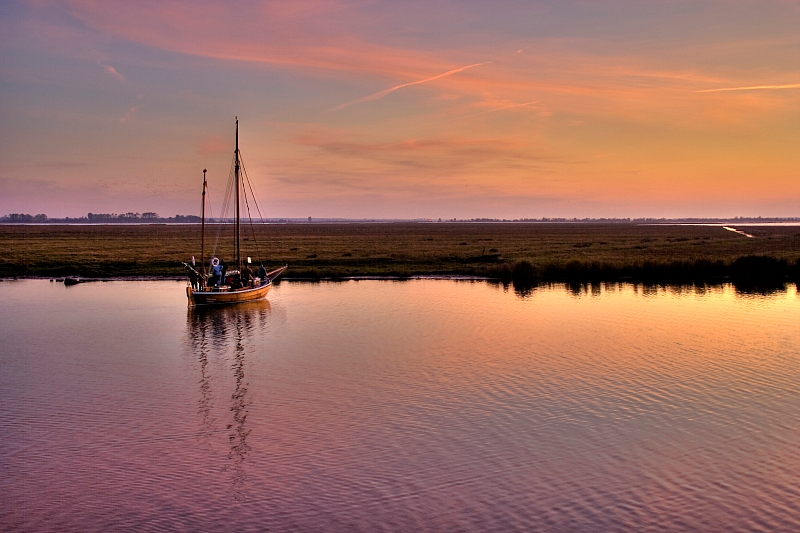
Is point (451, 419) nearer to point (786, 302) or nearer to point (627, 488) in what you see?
point (627, 488)

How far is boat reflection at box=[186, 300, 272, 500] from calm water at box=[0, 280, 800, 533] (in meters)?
0.11

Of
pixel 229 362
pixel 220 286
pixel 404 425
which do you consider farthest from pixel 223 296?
pixel 404 425

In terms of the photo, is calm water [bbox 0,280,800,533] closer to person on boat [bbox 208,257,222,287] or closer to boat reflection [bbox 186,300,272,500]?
boat reflection [bbox 186,300,272,500]

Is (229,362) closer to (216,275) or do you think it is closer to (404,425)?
(404,425)

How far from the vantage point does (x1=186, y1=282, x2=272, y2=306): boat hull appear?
42500 mm

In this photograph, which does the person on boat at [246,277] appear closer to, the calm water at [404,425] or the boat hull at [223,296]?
the boat hull at [223,296]

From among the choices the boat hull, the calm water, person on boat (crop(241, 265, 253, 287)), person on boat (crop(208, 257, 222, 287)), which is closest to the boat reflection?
the calm water

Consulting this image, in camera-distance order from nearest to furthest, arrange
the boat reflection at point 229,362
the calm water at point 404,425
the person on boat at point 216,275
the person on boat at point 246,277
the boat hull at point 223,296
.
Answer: the calm water at point 404,425 < the boat reflection at point 229,362 < the boat hull at point 223,296 < the person on boat at point 216,275 < the person on boat at point 246,277

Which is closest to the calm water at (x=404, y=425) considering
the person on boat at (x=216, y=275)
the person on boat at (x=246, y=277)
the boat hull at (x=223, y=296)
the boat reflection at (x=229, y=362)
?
the boat reflection at (x=229, y=362)

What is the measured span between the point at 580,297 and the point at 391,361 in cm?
2225

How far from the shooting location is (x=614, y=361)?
1050 inches

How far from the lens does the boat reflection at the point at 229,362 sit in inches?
680

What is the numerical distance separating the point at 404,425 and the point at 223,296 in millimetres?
26684

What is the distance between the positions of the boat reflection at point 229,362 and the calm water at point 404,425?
0.11 metres
